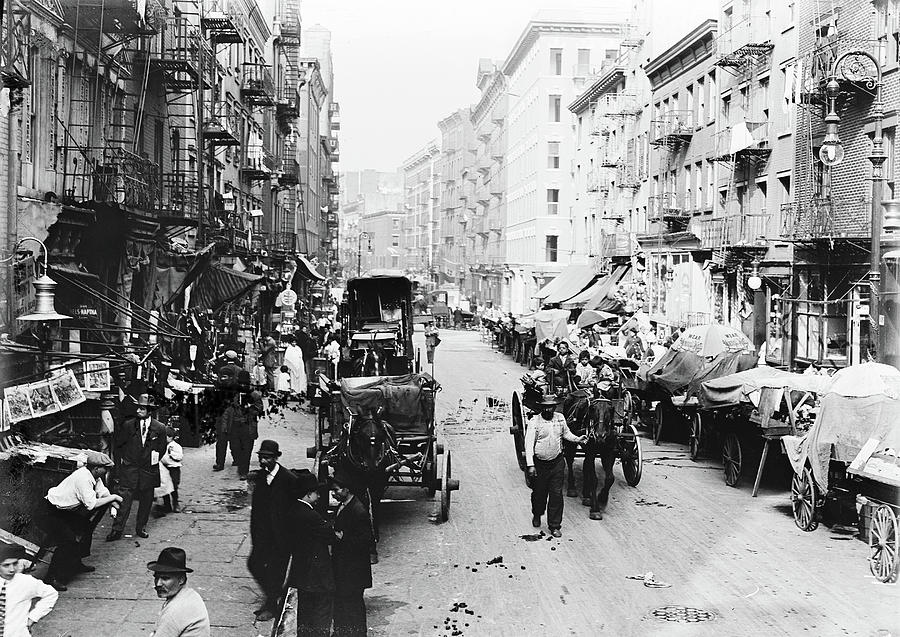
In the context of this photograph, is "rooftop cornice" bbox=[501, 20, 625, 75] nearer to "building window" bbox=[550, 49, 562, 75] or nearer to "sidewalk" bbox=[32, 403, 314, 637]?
"building window" bbox=[550, 49, 562, 75]

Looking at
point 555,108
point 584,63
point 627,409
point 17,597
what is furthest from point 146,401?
point 555,108

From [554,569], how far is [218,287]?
15.7 metres

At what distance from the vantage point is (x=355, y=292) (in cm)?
2883

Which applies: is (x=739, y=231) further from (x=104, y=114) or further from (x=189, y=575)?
(x=189, y=575)

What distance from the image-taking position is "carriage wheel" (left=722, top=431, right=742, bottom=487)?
55.9 ft

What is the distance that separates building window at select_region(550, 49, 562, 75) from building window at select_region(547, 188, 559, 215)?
765 centimetres

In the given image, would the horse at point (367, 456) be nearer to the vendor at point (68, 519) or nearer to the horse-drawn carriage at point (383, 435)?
the horse-drawn carriage at point (383, 435)

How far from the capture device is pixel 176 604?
686cm

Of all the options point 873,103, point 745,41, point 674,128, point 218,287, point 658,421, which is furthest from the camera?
point 674,128

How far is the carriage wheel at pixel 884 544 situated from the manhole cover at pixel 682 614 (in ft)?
6.98

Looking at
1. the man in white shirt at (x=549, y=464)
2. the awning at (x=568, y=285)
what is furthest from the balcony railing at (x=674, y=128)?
the man in white shirt at (x=549, y=464)

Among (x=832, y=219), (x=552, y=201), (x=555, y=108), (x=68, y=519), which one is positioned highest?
(x=555, y=108)

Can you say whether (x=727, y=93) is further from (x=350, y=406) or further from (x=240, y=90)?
(x=350, y=406)

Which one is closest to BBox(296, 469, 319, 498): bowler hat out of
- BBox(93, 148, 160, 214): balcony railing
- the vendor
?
the vendor
